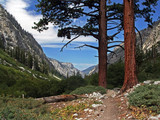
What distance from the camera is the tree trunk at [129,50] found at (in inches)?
310

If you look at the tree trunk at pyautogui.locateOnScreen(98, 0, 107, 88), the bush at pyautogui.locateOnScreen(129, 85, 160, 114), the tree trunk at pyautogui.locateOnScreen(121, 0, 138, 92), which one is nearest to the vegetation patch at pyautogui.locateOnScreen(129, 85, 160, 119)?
the bush at pyautogui.locateOnScreen(129, 85, 160, 114)

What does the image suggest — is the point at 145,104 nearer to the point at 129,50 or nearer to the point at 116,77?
the point at 129,50

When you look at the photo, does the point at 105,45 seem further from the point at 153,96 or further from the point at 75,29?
the point at 153,96

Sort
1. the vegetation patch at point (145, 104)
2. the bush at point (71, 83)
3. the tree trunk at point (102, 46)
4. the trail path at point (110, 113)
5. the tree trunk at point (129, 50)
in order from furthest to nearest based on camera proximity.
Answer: the bush at point (71, 83) < the tree trunk at point (102, 46) < the tree trunk at point (129, 50) < the trail path at point (110, 113) < the vegetation patch at point (145, 104)

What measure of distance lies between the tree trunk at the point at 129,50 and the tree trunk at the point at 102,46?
11.6 feet

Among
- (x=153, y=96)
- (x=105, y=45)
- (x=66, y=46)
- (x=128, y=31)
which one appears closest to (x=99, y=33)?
(x=105, y=45)

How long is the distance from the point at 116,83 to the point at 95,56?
180 inches

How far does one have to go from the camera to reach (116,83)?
15258mm

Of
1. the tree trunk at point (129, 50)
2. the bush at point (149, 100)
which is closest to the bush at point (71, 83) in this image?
the tree trunk at point (129, 50)

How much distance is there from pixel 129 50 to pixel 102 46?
3.94m

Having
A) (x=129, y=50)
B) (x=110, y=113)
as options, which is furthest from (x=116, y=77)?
(x=110, y=113)

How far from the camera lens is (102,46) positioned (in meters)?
12.0

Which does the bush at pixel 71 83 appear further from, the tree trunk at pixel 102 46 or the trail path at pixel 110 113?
the trail path at pixel 110 113

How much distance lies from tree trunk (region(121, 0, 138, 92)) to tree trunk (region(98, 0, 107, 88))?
3.54 m
